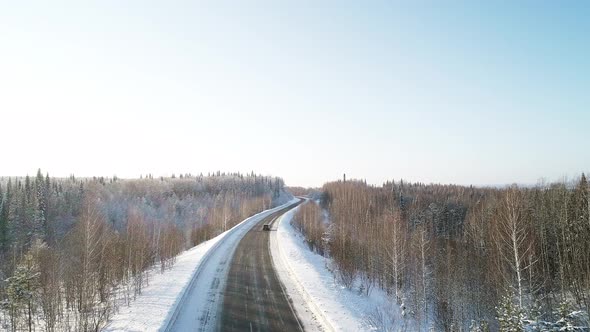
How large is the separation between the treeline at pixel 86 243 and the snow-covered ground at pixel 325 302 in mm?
8056

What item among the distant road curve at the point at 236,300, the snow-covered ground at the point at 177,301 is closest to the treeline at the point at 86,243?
the snow-covered ground at the point at 177,301

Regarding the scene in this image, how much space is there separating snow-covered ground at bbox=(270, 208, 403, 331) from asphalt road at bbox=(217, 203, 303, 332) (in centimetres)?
62

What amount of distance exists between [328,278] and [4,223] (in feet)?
191

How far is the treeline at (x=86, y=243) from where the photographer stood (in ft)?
52.0

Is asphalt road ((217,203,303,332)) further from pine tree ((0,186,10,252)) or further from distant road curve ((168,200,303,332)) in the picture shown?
pine tree ((0,186,10,252))

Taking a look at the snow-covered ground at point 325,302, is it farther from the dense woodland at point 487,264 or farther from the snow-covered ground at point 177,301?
the snow-covered ground at point 177,301

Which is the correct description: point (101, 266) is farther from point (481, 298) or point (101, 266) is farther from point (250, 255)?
point (481, 298)

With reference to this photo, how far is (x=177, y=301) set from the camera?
55.9 ft

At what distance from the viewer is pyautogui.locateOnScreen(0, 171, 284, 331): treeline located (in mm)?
15836

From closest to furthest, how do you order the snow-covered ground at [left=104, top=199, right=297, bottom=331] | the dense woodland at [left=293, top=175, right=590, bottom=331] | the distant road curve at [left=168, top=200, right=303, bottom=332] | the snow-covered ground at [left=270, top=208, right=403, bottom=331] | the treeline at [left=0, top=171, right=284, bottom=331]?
the snow-covered ground at [left=104, top=199, right=297, bottom=331] → the distant road curve at [left=168, top=200, right=303, bottom=332] → the snow-covered ground at [left=270, top=208, right=403, bottom=331] → the treeline at [left=0, top=171, right=284, bottom=331] → the dense woodland at [left=293, top=175, right=590, bottom=331]

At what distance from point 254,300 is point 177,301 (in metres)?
3.62

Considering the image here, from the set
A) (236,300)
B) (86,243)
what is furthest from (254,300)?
(86,243)

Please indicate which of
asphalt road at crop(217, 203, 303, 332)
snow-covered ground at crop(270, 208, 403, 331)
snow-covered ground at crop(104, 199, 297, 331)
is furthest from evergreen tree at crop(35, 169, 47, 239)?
snow-covered ground at crop(270, 208, 403, 331)

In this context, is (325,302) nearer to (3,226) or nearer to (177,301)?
(177,301)
